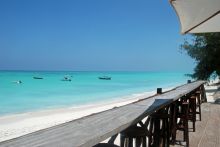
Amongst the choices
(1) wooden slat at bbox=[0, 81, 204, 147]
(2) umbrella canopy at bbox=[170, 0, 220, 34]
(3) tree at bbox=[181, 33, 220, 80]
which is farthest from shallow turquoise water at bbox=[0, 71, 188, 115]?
(1) wooden slat at bbox=[0, 81, 204, 147]

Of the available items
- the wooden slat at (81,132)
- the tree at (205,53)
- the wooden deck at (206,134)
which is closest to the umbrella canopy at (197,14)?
the wooden slat at (81,132)

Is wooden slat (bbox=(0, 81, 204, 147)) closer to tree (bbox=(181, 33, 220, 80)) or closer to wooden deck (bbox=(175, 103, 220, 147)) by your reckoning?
wooden deck (bbox=(175, 103, 220, 147))

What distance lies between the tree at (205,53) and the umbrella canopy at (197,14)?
15.0 meters

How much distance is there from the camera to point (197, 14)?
285 centimetres

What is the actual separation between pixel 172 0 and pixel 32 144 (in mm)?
1687

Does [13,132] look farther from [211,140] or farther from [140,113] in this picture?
[140,113]

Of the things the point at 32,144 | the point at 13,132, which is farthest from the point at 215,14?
the point at 13,132

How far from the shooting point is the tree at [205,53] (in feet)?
60.7

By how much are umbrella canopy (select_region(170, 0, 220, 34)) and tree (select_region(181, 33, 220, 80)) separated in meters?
15.0

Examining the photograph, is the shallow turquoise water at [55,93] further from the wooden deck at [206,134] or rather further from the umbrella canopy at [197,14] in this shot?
the umbrella canopy at [197,14]

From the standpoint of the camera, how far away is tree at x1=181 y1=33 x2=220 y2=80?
1850 centimetres

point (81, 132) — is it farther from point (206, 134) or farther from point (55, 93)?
point (55, 93)

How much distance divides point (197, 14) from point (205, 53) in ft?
58.7

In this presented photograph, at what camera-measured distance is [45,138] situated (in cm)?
172
